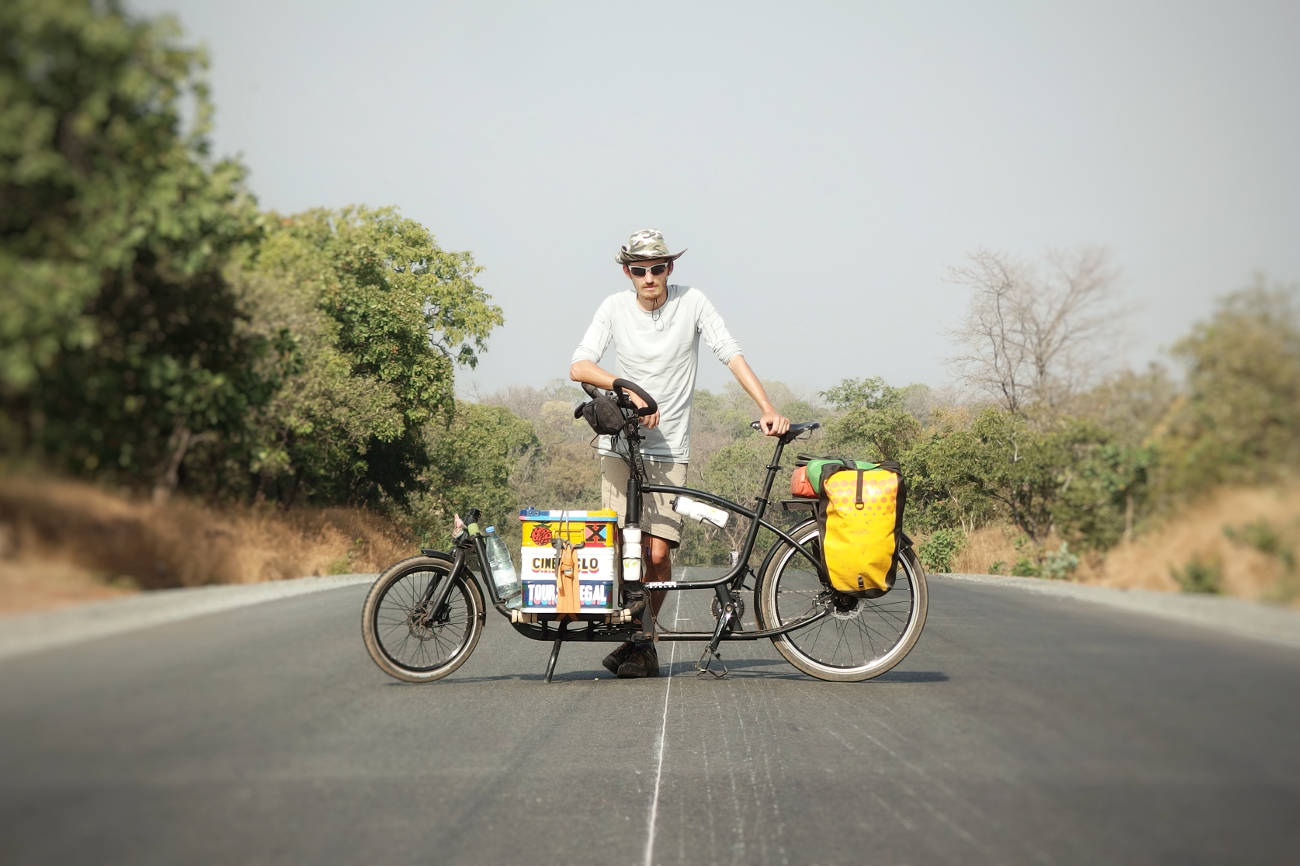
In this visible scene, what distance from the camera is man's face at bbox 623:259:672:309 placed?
19.4 ft

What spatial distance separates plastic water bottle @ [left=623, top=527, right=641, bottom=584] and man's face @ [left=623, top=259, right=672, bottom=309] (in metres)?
1.33

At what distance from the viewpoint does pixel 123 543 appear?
1815mm

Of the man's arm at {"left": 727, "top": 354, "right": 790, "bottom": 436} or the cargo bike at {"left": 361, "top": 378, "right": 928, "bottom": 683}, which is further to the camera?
the man's arm at {"left": 727, "top": 354, "right": 790, "bottom": 436}

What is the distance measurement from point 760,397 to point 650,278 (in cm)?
91

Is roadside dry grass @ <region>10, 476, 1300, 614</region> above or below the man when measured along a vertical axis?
below

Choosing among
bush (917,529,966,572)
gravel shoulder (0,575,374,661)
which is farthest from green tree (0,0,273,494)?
bush (917,529,966,572)

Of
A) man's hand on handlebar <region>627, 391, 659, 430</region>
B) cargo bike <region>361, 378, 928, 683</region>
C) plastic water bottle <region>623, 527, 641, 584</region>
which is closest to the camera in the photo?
cargo bike <region>361, 378, 928, 683</region>

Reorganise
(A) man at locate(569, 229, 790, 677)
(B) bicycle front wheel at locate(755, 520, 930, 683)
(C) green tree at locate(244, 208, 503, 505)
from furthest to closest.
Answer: (A) man at locate(569, 229, 790, 677), (B) bicycle front wheel at locate(755, 520, 930, 683), (C) green tree at locate(244, 208, 503, 505)

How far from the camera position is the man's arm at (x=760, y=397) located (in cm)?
539

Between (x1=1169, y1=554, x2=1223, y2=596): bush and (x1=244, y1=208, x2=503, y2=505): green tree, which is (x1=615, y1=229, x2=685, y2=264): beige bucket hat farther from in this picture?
(x1=1169, y1=554, x2=1223, y2=596): bush

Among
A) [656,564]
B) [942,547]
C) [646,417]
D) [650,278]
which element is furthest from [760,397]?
[942,547]

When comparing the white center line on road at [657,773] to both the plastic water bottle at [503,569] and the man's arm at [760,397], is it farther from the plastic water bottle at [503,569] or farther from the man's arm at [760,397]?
the man's arm at [760,397]

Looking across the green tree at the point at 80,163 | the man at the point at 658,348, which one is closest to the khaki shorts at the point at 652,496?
the man at the point at 658,348

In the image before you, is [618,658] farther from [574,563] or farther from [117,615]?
[117,615]
